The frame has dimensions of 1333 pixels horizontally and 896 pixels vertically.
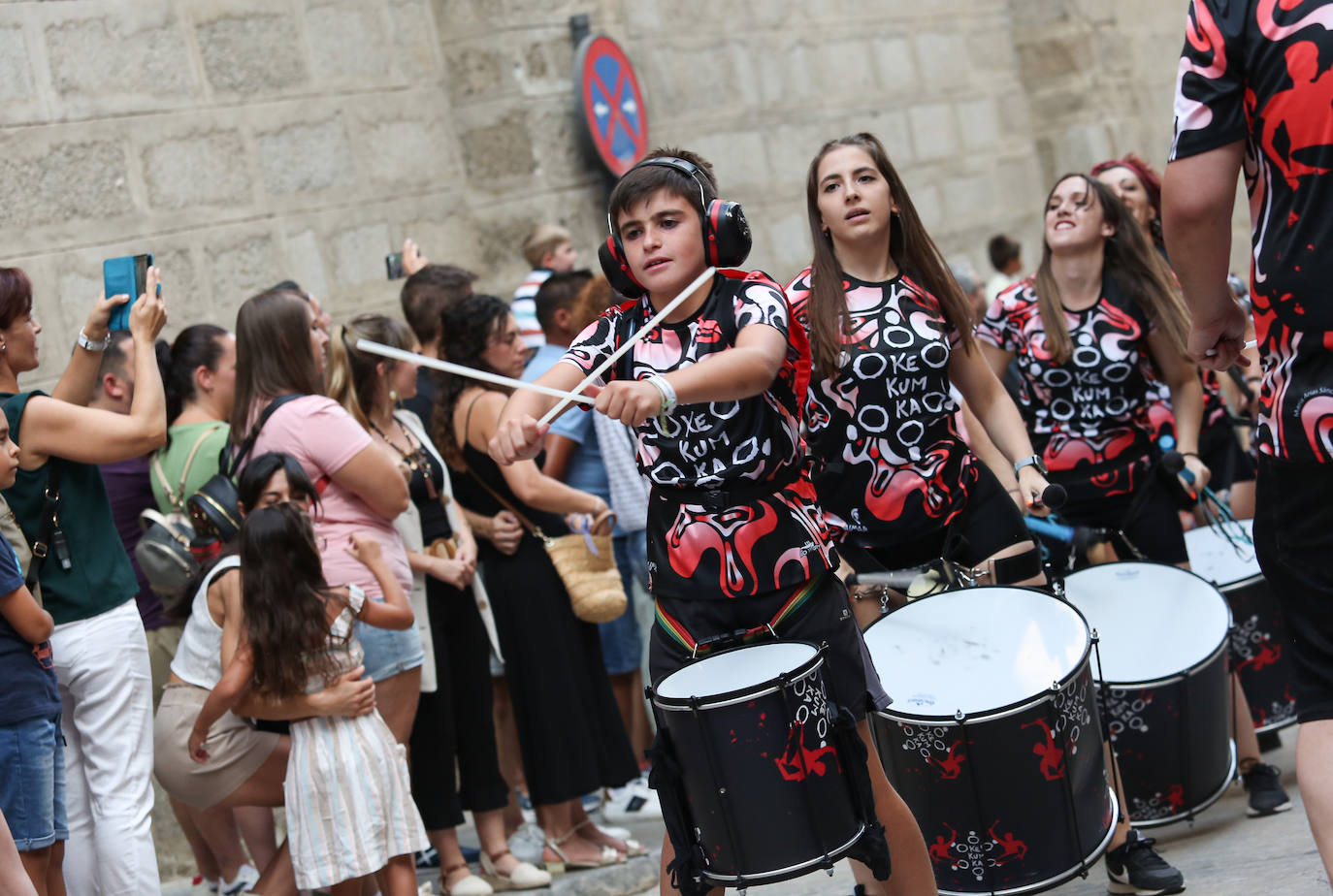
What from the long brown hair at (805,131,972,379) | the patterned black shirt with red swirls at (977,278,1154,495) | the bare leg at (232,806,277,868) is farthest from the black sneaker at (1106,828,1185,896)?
the bare leg at (232,806,277,868)

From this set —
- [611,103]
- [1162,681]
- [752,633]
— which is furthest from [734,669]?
[611,103]

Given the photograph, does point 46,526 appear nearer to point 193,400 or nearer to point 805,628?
point 193,400

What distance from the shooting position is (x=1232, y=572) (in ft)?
16.9

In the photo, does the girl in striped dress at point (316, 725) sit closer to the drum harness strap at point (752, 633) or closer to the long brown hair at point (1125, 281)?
the drum harness strap at point (752, 633)

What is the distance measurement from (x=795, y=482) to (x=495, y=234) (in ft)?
16.9

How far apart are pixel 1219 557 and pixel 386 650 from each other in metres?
2.79

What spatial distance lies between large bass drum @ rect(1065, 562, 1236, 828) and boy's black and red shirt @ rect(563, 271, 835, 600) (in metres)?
1.50

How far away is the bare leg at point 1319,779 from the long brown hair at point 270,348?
320 centimetres

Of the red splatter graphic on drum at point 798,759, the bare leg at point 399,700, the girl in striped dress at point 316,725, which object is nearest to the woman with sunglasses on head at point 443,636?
the bare leg at point 399,700

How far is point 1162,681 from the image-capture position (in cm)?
438

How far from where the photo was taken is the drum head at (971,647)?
12.1 feet

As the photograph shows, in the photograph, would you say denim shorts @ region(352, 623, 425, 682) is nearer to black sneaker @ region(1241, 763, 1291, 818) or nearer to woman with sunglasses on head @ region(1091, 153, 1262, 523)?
black sneaker @ region(1241, 763, 1291, 818)

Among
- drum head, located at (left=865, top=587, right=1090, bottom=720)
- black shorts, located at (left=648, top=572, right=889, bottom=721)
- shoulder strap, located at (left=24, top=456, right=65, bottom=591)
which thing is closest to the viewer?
black shorts, located at (left=648, top=572, right=889, bottom=721)

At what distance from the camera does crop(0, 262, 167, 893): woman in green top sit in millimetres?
4137
